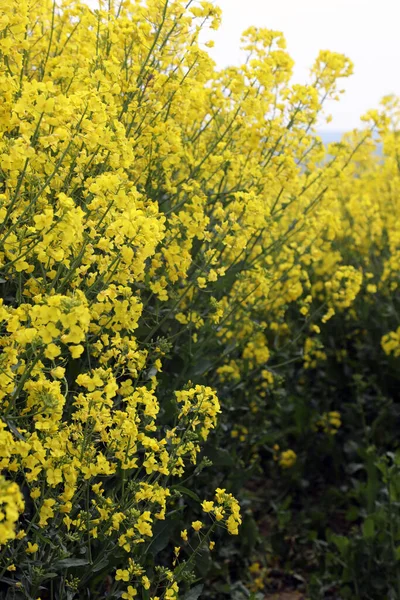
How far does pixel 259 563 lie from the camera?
448 centimetres

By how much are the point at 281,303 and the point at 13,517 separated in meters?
3.21

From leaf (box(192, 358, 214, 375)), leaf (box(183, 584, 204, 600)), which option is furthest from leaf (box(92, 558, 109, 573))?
leaf (box(192, 358, 214, 375))

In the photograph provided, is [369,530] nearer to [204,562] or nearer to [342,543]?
[342,543]

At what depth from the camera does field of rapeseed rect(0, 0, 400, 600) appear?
6.82 ft

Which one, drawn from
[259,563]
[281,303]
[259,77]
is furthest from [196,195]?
[259,563]

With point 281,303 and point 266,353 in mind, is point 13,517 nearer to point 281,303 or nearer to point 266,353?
point 266,353

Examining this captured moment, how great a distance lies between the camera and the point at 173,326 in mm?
3412

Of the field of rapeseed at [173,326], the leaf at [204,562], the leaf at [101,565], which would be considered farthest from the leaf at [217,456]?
the leaf at [101,565]

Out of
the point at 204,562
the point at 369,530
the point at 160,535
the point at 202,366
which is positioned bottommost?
the point at 204,562

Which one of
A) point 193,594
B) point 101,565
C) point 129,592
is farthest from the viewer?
point 193,594

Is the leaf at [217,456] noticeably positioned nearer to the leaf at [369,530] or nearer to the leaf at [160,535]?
the leaf at [160,535]

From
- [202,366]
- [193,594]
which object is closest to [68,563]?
[193,594]

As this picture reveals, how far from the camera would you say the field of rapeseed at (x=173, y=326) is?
6.82ft

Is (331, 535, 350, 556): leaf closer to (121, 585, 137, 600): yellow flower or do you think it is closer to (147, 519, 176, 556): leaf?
(147, 519, 176, 556): leaf
